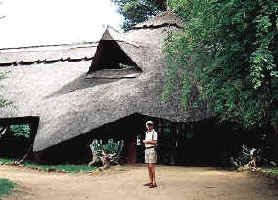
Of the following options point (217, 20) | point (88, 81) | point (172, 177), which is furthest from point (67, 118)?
point (217, 20)

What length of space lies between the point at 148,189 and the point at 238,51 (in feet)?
12.7

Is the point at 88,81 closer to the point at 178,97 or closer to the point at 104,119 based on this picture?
the point at 104,119

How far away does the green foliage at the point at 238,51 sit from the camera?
27.0 feet

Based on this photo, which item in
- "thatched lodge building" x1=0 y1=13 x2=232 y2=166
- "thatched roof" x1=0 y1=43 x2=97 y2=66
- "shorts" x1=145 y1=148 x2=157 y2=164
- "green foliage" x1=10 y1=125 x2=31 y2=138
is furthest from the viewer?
"thatched roof" x1=0 y1=43 x2=97 y2=66

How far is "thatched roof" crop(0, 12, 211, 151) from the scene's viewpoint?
665 inches

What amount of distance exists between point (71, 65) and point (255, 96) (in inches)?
647

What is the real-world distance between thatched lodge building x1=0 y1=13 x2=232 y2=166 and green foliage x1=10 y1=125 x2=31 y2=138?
1.19 m

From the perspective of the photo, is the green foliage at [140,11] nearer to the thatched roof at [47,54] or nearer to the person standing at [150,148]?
the thatched roof at [47,54]

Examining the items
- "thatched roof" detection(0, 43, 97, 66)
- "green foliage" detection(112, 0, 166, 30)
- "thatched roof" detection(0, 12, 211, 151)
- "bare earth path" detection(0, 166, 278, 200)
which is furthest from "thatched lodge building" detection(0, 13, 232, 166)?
"green foliage" detection(112, 0, 166, 30)

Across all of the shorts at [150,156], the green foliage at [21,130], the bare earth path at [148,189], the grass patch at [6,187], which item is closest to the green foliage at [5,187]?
the grass patch at [6,187]

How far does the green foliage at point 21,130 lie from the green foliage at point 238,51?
42.5 feet

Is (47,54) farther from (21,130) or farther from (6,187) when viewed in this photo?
(6,187)

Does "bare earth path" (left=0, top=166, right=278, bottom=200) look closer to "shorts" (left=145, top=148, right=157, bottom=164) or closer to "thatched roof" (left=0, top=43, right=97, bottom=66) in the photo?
"shorts" (left=145, top=148, right=157, bottom=164)

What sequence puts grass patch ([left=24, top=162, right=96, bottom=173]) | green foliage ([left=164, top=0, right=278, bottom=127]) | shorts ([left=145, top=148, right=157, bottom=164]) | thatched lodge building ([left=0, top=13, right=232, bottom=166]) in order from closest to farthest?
green foliage ([left=164, top=0, right=278, bottom=127]) < shorts ([left=145, top=148, right=157, bottom=164]) < grass patch ([left=24, top=162, right=96, bottom=173]) < thatched lodge building ([left=0, top=13, right=232, bottom=166])
